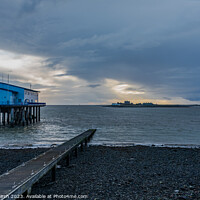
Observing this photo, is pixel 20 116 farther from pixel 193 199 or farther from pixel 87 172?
pixel 193 199

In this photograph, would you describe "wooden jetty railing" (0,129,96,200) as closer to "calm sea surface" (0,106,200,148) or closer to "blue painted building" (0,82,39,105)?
"calm sea surface" (0,106,200,148)

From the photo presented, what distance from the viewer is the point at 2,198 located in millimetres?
5133

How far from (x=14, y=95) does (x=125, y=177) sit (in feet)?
118

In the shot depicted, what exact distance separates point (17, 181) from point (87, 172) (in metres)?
4.38

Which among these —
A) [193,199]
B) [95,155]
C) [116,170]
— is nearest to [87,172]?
[116,170]

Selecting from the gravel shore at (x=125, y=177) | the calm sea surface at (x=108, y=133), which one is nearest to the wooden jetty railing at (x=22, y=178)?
the gravel shore at (x=125, y=177)

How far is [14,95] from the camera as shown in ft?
128

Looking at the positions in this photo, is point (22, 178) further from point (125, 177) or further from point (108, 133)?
point (108, 133)

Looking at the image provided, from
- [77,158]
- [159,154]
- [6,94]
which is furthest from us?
[6,94]

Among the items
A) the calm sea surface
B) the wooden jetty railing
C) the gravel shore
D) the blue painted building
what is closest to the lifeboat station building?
the blue painted building

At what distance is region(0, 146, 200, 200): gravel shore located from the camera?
724 cm

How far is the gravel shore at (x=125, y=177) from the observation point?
7242 millimetres

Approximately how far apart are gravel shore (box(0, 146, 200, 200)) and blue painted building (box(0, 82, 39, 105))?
Result: 81.4ft

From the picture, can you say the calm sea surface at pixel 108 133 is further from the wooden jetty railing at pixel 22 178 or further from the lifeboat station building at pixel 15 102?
the wooden jetty railing at pixel 22 178
